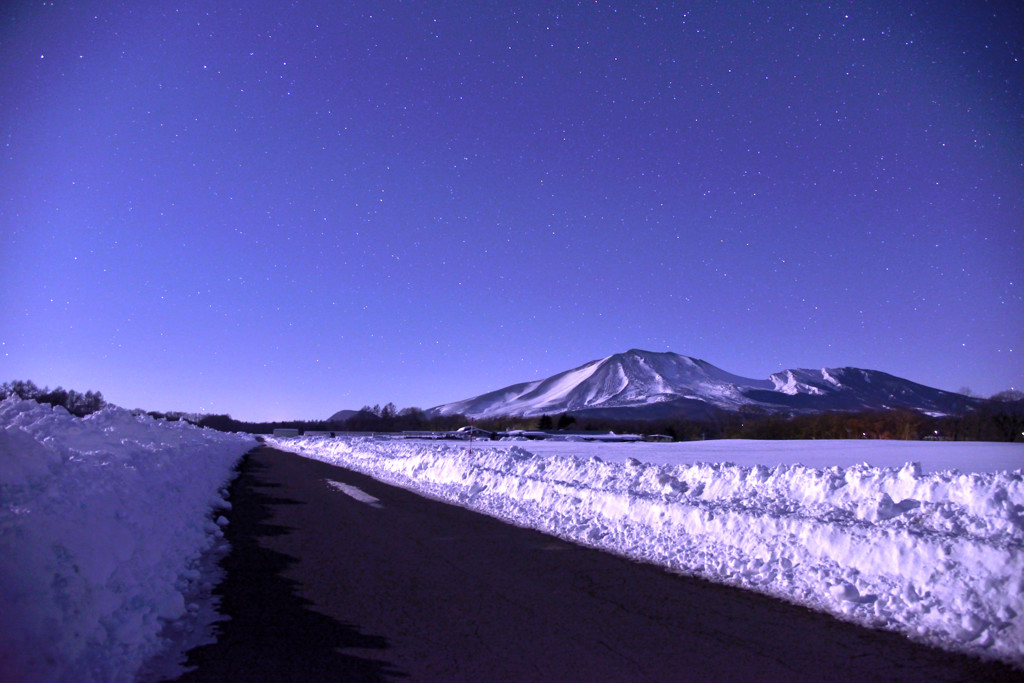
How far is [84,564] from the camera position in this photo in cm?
555

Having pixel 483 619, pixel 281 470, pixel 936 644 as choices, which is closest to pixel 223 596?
pixel 483 619

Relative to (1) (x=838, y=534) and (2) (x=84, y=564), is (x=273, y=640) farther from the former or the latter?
(1) (x=838, y=534)

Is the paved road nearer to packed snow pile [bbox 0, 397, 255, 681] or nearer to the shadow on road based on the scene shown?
the shadow on road

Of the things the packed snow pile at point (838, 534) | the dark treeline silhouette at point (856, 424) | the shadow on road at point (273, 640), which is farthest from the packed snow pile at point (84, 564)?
the dark treeline silhouette at point (856, 424)

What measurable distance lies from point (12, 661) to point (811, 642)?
5779 mm

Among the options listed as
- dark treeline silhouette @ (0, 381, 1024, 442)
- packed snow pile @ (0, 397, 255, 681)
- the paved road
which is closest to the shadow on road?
the paved road

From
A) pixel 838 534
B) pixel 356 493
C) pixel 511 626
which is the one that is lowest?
pixel 356 493

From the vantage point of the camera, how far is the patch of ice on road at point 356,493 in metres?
16.0

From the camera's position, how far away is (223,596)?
691 cm

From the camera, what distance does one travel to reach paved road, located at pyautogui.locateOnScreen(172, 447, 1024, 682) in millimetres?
4879

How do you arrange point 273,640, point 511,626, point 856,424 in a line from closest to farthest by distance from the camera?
point 273,640, point 511,626, point 856,424

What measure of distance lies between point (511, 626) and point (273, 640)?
78.9 inches

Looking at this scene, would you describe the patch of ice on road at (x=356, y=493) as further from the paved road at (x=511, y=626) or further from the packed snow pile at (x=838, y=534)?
the paved road at (x=511, y=626)

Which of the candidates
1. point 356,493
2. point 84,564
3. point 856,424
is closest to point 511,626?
point 84,564
